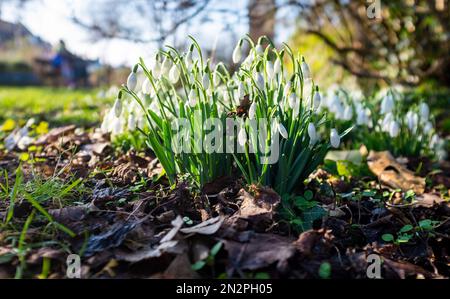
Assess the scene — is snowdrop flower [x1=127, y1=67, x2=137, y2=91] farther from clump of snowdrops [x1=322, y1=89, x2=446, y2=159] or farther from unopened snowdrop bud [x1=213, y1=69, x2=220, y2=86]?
clump of snowdrops [x1=322, y1=89, x2=446, y2=159]

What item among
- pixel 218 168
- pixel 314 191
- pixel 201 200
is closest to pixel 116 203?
pixel 201 200

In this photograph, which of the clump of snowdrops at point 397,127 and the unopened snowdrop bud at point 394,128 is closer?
the unopened snowdrop bud at point 394,128

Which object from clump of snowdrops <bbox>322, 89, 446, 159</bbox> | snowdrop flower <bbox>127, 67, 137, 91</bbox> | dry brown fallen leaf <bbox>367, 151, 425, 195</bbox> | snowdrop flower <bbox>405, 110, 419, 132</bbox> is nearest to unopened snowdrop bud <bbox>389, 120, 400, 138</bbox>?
clump of snowdrops <bbox>322, 89, 446, 159</bbox>

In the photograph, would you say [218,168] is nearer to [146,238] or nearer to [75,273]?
[146,238]

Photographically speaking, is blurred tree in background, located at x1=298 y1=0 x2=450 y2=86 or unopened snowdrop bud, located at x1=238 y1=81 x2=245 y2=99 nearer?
Answer: unopened snowdrop bud, located at x1=238 y1=81 x2=245 y2=99

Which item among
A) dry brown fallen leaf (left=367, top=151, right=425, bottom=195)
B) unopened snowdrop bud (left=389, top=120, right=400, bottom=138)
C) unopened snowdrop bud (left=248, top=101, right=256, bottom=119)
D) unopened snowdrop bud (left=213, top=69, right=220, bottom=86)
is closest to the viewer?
unopened snowdrop bud (left=248, top=101, right=256, bottom=119)

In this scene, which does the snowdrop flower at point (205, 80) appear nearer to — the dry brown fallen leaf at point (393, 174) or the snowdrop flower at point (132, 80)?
the snowdrop flower at point (132, 80)

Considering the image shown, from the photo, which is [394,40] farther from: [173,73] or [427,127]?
[173,73]

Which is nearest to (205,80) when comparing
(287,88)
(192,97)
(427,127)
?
(192,97)

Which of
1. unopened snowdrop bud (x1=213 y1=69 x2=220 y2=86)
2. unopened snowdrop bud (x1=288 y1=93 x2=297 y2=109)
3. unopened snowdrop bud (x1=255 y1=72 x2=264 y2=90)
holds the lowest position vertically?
unopened snowdrop bud (x1=288 y1=93 x2=297 y2=109)

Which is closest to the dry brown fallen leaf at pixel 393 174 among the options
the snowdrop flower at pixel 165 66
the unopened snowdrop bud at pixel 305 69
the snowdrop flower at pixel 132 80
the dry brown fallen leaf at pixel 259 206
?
the unopened snowdrop bud at pixel 305 69
